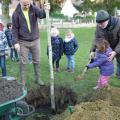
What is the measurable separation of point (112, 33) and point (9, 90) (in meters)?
3.42

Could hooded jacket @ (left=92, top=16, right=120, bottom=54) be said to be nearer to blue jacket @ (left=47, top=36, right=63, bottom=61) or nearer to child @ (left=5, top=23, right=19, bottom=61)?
blue jacket @ (left=47, top=36, right=63, bottom=61)

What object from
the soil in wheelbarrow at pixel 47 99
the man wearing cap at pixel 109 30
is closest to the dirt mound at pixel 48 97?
the soil in wheelbarrow at pixel 47 99

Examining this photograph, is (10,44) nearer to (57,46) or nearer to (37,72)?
(57,46)

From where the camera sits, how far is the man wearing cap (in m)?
8.65

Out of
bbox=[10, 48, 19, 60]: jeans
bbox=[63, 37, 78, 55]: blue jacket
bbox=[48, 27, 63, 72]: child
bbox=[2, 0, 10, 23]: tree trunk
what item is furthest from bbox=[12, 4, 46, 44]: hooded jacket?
bbox=[2, 0, 10, 23]: tree trunk

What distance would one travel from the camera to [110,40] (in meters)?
9.45

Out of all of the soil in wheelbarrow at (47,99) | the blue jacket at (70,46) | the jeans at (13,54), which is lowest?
the jeans at (13,54)

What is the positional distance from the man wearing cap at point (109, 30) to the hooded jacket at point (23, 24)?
128 cm

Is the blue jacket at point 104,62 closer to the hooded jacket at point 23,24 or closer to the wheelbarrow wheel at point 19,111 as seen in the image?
the hooded jacket at point 23,24

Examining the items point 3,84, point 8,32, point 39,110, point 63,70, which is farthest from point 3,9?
point 3,84

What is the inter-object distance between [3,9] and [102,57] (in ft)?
57.7

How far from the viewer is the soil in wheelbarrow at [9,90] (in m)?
6.18

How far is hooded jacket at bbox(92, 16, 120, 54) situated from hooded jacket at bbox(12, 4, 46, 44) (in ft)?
4.24

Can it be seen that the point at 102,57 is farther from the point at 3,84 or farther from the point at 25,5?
the point at 3,84
